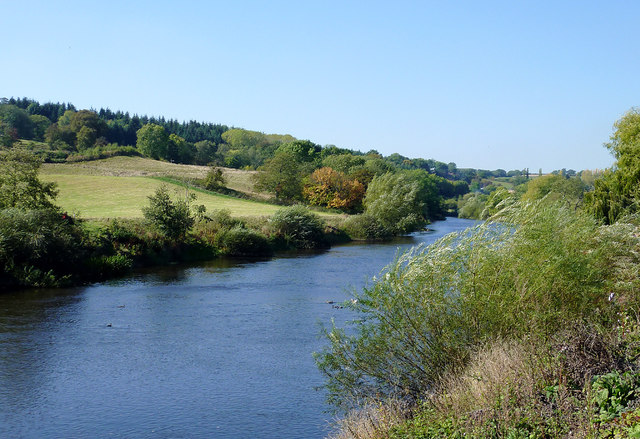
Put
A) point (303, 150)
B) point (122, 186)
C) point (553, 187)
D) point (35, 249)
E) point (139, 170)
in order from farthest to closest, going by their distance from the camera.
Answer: point (303, 150)
point (553, 187)
point (139, 170)
point (122, 186)
point (35, 249)

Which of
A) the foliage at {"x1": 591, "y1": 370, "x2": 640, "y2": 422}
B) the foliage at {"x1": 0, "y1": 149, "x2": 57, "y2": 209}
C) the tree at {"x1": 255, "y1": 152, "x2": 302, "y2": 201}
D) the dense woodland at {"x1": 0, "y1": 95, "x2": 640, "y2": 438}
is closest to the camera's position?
the foliage at {"x1": 591, "y1": 370, "x2": 640, "y2": 422}

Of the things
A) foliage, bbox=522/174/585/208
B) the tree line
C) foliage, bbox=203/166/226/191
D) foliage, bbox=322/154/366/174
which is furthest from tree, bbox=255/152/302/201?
the tree line

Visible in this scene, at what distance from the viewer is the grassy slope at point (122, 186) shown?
64.6m

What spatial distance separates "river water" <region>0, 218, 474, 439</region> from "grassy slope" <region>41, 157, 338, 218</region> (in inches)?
992

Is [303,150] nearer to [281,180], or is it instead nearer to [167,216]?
[281,180]

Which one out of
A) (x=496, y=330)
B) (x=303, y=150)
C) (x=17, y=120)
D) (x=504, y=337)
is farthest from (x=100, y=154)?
(x=504, y=337)

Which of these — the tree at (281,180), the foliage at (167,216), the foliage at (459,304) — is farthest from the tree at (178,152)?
the foliage at (459,304)

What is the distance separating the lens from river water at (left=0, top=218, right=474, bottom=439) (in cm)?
1647

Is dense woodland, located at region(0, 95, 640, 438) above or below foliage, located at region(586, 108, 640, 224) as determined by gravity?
below

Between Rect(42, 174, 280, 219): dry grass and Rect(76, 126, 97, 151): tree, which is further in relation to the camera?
Rect(76, 126, 97, 151): tree

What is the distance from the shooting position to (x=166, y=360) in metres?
21.9

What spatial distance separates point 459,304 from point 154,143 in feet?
404

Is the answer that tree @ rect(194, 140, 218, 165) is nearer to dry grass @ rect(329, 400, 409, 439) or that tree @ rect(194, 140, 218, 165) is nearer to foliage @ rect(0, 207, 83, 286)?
foliage @ rect(0, 207, 83, 286)

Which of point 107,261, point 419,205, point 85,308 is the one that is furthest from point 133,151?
point 85,308
